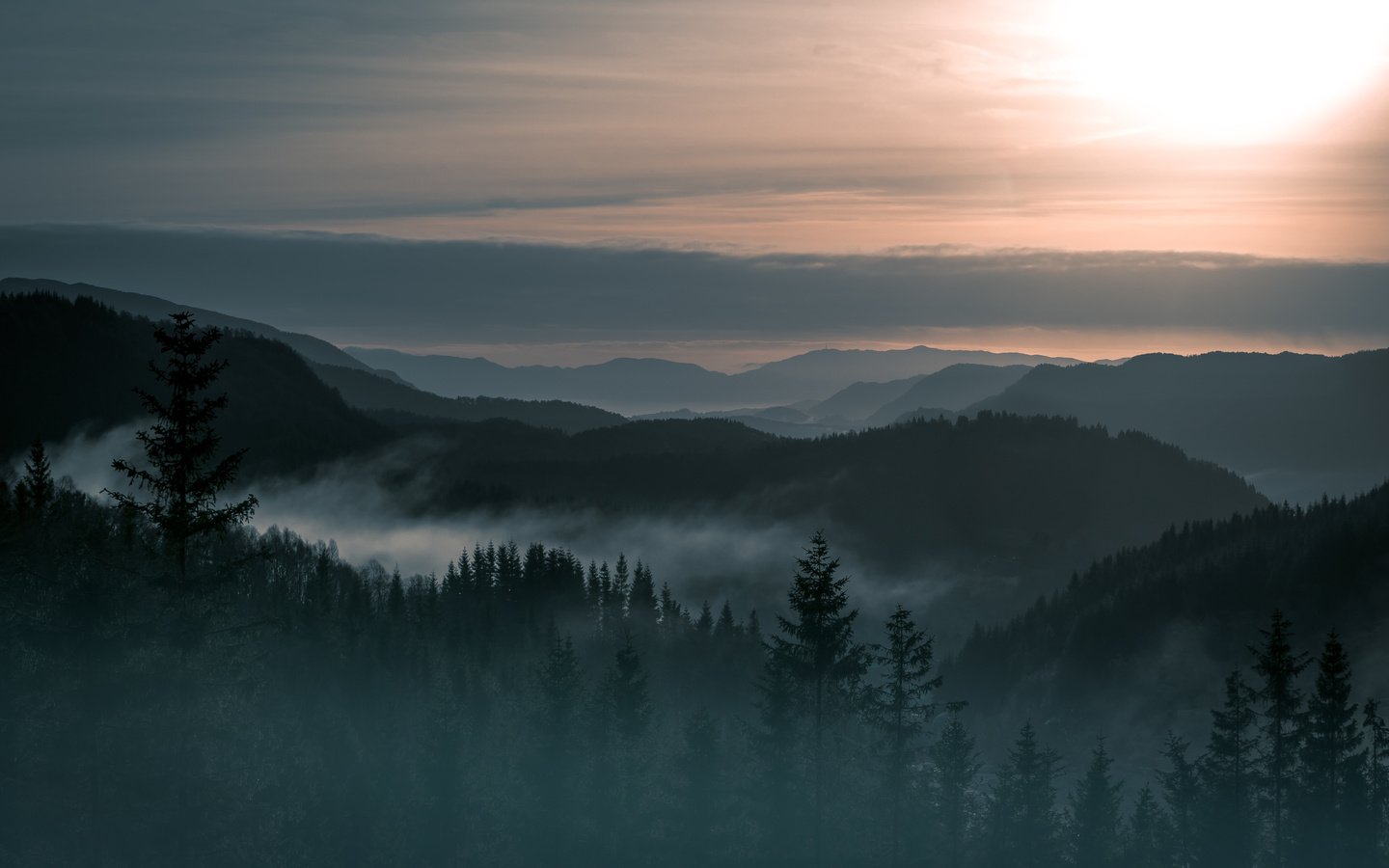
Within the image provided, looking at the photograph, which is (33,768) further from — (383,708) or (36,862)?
(383,708)

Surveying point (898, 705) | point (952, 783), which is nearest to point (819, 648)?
point (898, 705)

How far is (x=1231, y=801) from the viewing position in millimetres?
83062

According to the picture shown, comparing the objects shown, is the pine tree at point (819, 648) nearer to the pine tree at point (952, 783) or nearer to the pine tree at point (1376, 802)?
the pine tree at point (952, 783)

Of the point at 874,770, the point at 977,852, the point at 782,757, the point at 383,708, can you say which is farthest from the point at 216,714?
the point at 383,708

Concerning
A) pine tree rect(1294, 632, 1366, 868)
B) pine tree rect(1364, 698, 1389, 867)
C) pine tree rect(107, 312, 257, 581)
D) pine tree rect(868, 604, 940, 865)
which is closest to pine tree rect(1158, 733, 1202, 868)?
pine tree rect(1294, 632, 1366, 868)

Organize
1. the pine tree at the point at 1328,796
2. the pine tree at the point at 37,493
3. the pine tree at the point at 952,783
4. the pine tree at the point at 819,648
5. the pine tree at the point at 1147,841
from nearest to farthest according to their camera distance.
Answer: the pine tree at the point at 819,648
the pine tree at the point at 1328,796
the pine tree at the point at 952,783
the pine tree at the point at 1147,841
the pine tree at the point at 37,493

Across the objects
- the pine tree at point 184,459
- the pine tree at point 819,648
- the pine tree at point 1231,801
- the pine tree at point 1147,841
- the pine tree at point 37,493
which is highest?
the pine tree at point 184,459

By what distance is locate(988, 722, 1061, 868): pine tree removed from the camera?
84.2 meters

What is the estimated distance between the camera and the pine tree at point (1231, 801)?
3226 inches

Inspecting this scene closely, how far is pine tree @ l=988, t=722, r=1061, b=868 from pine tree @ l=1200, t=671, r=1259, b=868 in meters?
8.41

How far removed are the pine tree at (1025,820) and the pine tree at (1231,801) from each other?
8408 mm

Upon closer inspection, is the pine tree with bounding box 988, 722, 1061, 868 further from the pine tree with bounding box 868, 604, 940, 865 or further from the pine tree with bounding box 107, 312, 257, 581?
the pine tree with bounding box 107, 312, 257, 581

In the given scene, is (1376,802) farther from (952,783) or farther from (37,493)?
(37,493)

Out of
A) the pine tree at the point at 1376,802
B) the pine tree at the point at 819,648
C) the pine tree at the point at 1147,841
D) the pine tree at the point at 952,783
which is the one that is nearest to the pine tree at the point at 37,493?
the pine tree at the point at 819,648
